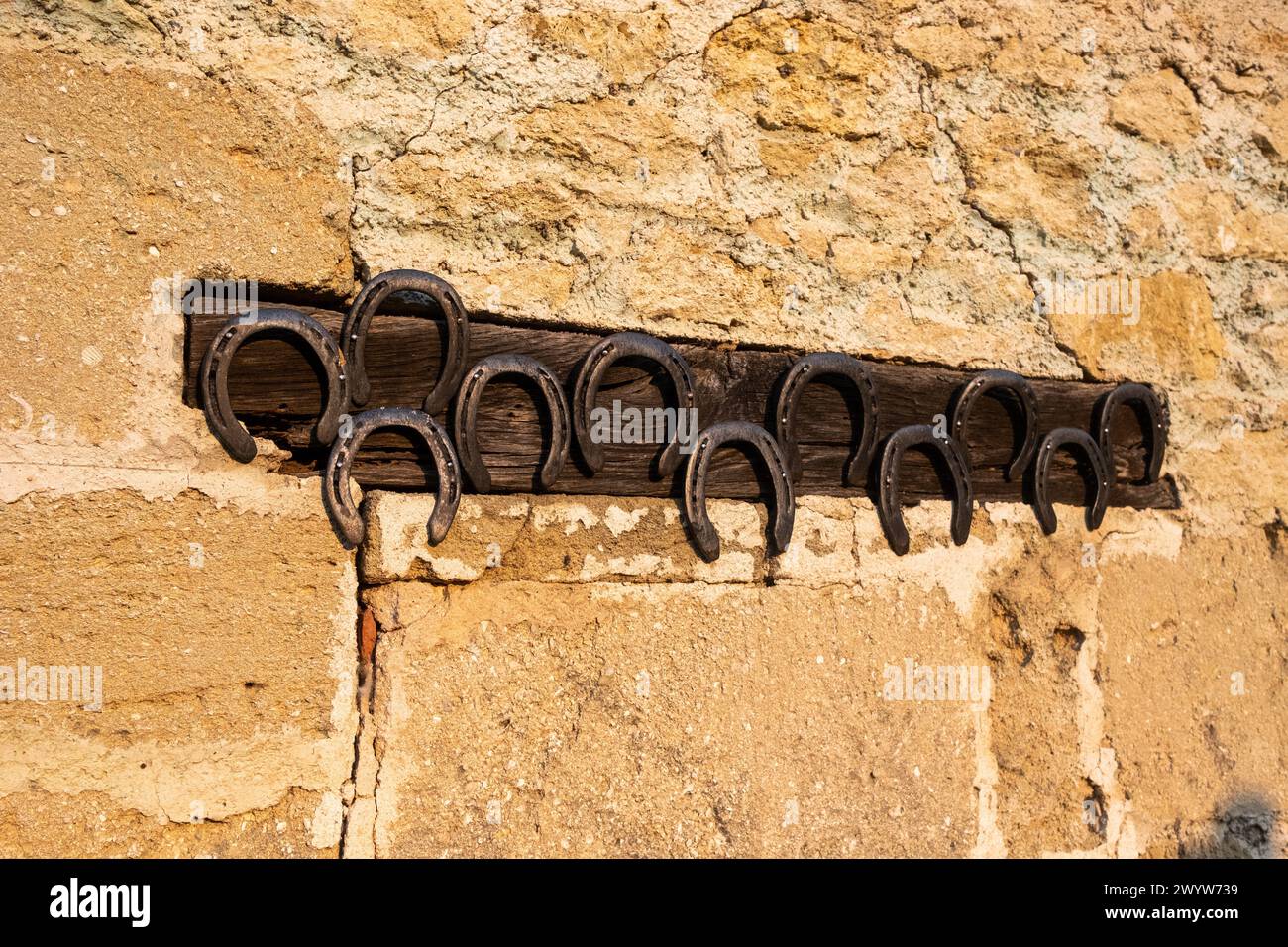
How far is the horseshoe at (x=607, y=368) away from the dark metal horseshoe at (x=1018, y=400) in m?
0.63

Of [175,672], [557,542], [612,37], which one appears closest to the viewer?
[175,672]

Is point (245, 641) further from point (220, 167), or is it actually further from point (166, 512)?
point (220, 167)

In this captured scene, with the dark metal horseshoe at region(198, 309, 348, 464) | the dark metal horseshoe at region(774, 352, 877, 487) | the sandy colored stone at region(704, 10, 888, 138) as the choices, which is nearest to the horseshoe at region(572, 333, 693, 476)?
the dark metal horseshoe at region(774, 352, 877, 487)

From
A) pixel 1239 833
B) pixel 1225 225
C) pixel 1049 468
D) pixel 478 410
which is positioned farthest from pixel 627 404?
pixel 1239 833

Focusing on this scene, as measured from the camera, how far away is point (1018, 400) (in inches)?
86.3

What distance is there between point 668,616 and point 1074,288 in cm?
125

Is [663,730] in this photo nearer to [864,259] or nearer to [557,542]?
[557,542]

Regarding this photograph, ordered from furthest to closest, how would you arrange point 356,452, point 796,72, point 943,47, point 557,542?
point 943,47 → point 796,72 → point 557,542 → point 356,452

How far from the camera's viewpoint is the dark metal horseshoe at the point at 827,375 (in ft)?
6.41

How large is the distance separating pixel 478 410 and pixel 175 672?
0.62 meters

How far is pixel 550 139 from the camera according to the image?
72.1 inches

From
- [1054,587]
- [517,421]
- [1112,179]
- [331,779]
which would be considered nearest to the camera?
[331,779]

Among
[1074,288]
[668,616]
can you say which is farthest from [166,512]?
[1074,288]

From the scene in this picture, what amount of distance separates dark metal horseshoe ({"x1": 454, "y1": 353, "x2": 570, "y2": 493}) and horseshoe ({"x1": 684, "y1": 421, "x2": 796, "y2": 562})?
251mm
